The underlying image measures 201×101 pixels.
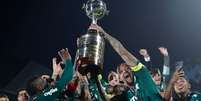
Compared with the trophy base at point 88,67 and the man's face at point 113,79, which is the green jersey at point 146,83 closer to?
the trophy base at point 88,67

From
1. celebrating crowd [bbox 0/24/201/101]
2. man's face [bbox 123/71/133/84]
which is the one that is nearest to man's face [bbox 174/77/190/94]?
celebrating crowd [bbox 0/24/201/101]

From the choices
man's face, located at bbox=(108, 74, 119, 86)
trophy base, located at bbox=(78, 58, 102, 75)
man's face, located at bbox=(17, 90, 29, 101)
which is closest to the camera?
trophy base, located at bbox=(78, 58, 102, 75)

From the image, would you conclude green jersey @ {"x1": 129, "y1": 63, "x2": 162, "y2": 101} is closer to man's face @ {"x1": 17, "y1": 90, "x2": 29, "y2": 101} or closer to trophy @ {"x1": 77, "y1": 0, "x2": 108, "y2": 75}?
trophy @ {"x1": 77, "y1": 0, "x2": 108, "y2": 75}

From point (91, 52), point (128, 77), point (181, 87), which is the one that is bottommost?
point (181, 87)

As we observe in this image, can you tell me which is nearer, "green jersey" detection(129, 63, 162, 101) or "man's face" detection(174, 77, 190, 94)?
"green jersey" detection(129, 63, 162, 101)

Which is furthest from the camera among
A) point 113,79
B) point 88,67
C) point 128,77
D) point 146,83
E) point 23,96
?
point 23,96

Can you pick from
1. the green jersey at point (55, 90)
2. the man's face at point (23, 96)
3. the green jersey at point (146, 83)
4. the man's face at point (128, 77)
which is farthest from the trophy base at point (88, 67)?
the man's face at point (23, 96)

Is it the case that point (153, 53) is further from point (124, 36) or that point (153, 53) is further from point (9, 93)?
point (9, 93)

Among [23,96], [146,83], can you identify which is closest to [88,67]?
[146,83]

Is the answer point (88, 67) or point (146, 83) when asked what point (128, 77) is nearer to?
point (88, 67)

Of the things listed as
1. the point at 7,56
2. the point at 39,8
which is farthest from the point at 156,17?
the point at 7,56

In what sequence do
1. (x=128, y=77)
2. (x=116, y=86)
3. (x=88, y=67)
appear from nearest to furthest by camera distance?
1. (x=88, y=67)
2. (x=116, y=86)
3. (x=128, y=77)

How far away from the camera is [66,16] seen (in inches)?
318

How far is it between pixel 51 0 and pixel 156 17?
5.79 feet
